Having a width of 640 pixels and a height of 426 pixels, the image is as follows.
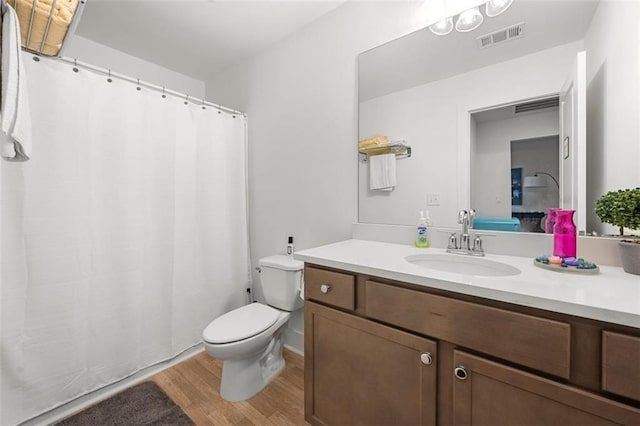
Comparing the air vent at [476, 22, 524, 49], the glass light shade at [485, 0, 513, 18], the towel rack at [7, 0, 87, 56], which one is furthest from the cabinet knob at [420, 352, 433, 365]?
the towel rack at [7, 0, 87, 56]

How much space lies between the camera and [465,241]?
1.23 metres

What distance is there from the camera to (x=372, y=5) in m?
1.57

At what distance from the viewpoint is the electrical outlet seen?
1.38m

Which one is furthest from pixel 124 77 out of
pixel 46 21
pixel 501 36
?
pixel 501 36

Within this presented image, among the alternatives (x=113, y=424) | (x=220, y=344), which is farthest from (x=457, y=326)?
(x=113, y=424)

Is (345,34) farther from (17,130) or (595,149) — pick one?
(17,130)

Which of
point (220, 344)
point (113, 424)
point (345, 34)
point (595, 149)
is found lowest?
point (113, 424)

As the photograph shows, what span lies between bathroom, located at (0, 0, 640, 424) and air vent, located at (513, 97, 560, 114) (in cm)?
11

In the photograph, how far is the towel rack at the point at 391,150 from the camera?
1487mm

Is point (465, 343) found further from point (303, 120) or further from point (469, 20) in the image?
point (303, 120)

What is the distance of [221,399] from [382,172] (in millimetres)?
1583

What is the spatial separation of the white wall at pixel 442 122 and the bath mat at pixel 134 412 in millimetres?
1471

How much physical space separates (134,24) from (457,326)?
2.52 m

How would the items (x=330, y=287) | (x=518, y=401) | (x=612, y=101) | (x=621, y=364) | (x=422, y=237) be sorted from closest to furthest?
(x=621, y=364), (x=518, y=401), (x=612, y=101), (x=330, y=287), (x=422, y=237)
